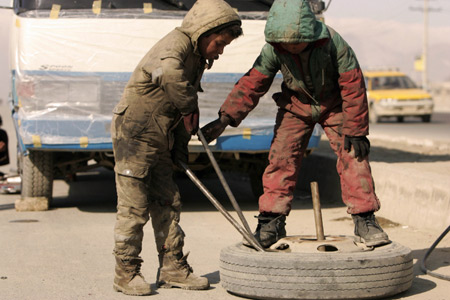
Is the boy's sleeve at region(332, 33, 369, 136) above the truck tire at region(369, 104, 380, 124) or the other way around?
above

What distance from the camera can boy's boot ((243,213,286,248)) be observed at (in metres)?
5.36

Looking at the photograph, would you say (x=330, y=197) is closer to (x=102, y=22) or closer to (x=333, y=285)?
(x=102, y=22)

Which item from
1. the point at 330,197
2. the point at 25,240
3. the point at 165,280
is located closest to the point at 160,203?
the point at 165,280

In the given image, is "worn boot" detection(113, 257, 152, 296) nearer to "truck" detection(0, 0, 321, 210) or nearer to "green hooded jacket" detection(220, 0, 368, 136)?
"green hooded jacket" detection(220, 0, 368, 136)

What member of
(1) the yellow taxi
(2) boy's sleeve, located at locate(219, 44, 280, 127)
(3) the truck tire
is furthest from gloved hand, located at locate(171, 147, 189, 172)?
(3) the truck tire

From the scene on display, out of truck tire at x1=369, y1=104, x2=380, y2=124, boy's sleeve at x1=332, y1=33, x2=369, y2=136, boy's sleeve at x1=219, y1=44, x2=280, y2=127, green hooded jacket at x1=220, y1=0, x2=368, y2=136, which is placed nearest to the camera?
green hooded jacket at x1=220, y1=0, x2=368, y2=136

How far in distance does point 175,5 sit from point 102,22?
769mm

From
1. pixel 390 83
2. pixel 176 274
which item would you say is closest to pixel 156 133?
pixel 176 274

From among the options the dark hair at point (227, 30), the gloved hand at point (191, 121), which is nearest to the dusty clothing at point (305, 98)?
the dark hair at point (227, 30)

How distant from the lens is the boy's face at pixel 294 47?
5086mm

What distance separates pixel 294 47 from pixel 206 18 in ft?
1.89

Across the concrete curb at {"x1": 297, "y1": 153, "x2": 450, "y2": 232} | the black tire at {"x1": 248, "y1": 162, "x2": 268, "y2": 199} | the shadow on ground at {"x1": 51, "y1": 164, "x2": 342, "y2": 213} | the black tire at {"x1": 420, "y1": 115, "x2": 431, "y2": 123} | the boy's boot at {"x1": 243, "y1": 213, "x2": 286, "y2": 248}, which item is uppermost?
the boy's boot at {"x1": 243, "y1": 213, "x2": 286, "y2": 248}

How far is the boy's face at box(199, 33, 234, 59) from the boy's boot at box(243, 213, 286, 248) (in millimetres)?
1152

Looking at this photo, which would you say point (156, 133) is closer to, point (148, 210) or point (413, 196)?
point (148, 210)
